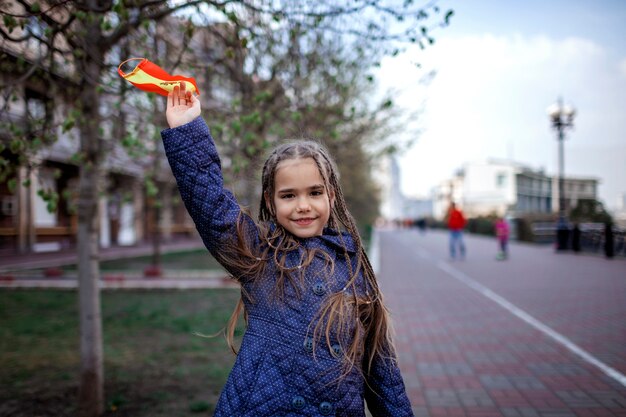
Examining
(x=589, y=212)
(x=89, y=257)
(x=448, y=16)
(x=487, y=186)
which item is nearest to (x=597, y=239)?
(x=589, y=212)

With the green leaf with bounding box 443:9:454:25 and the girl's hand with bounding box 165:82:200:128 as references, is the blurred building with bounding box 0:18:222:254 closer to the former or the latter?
the girl's hand with bounding box 165:82:200:128

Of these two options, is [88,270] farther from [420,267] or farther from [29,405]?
[420,267]

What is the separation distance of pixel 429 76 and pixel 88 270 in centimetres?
652

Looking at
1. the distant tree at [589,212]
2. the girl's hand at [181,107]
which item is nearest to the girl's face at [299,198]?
the girl's hand at [181,107]

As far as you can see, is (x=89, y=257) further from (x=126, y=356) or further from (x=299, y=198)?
(x=299, y=198)

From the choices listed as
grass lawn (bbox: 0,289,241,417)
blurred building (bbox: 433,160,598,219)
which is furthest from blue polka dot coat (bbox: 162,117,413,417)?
blurred building (bbox: 433,160,598,219)

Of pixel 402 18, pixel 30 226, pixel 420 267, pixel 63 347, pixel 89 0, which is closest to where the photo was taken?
pixel 89 0

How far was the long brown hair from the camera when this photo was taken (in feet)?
5.68

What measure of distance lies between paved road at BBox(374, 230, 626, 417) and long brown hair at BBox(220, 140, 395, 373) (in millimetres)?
2126

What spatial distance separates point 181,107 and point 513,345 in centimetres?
525

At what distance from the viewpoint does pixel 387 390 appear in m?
1.94

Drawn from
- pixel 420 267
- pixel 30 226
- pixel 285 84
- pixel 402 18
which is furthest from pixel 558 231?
pixel 30 226

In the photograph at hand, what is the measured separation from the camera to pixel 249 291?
1.80 metres

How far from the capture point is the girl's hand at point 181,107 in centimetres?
165
